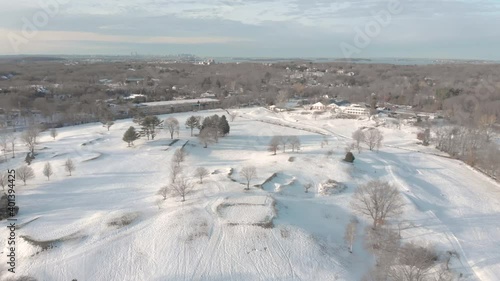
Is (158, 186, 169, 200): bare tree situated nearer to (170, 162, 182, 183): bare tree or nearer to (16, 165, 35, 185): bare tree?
(170, 162, 182, 183): bare tree

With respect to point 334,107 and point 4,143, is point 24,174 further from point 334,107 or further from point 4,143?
point 334,107

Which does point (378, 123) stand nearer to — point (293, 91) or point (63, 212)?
point (293, 91)

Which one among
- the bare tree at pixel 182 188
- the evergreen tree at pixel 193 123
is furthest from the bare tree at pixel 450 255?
the evergreen tree at pixel 193 123

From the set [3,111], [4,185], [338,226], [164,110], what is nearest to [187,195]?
[338,226]

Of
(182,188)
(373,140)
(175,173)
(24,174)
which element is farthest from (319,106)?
(24,174)

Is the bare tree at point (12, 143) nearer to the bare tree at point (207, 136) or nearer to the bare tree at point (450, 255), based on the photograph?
the bare tree at point (207, 136)

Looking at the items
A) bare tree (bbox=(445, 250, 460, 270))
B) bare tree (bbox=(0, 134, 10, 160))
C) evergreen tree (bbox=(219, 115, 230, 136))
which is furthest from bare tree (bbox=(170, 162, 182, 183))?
bare tree (bbox=(445, 250, 460, 270))
